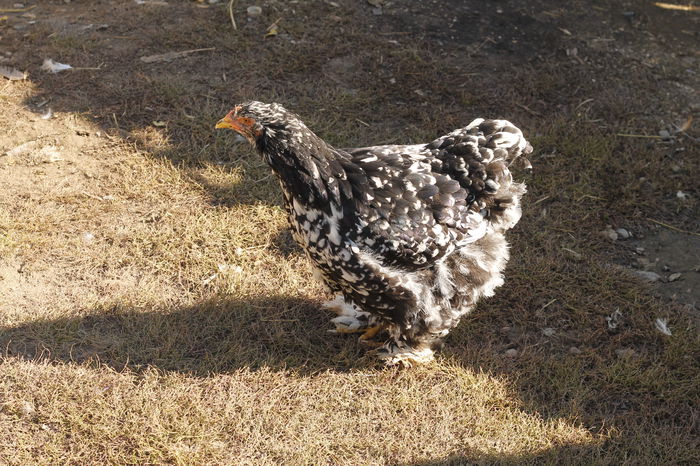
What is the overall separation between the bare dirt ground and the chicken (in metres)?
0.54

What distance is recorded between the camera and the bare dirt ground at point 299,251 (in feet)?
11.9

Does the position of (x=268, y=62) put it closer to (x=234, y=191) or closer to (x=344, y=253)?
(x=234, y=191)

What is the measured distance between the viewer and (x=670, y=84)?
6.20 meters

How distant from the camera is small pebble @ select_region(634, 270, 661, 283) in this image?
4516mm

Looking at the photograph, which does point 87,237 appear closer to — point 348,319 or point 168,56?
point 348,319

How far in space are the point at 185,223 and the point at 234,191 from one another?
482 mm

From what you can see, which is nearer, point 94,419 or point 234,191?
point 94,419

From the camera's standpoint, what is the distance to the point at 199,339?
13.3ft

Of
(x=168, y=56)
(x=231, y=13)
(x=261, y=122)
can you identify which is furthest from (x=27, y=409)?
(x=231, y=13)

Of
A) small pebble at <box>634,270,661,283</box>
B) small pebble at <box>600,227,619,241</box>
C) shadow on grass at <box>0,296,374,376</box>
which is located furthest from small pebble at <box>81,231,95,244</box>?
small pebble at <box>634,270,661,283</box>

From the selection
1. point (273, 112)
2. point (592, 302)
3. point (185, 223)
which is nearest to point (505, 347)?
point (592, 302)

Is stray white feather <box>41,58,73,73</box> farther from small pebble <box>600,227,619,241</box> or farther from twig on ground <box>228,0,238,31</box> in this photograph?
small pebble <box>600,227,619,241</box>

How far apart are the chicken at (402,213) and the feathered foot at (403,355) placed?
0.02m

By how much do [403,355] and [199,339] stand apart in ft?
4.14
